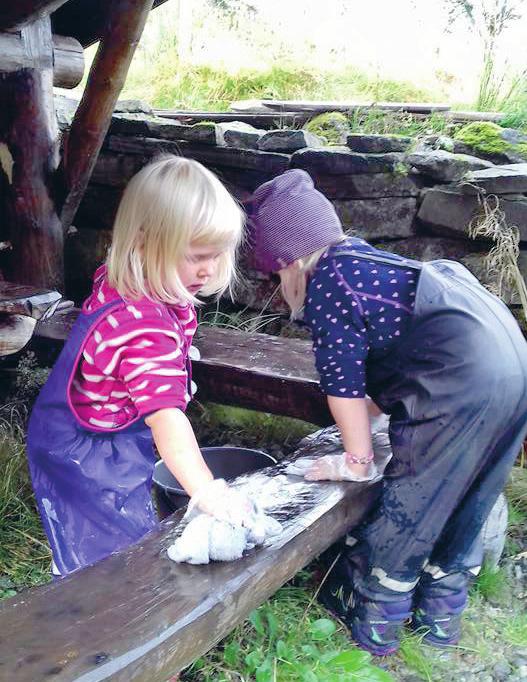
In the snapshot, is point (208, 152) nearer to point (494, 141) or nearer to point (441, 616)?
point (494, 141)

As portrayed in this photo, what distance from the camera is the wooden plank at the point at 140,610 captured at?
1.40m

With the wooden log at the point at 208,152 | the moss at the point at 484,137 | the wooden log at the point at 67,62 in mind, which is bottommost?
the wooden log at the point at 208,152

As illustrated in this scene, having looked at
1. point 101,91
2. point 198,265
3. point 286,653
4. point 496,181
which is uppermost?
point 101,91

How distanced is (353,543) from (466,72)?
5789mm

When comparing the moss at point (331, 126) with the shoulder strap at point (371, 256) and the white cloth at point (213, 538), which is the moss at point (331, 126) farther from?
the white cloth at point (213, 538)

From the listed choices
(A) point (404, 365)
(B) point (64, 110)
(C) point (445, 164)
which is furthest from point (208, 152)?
(A) point (404, 365)

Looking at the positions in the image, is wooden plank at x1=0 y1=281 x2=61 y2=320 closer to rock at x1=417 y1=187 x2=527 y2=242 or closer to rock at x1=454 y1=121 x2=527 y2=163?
rock at x1=417 y1=187 x2=527 y2=242

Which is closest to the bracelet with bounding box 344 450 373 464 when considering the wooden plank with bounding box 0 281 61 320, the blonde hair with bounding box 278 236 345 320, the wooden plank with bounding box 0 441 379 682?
the wooden plank with bounding box 0 441 379 682

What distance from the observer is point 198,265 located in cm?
202

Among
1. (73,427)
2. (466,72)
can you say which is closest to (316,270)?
(73,427)

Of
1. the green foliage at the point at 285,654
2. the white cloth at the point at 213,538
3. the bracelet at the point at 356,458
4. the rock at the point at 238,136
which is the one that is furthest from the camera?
the rock at the point at 238,136

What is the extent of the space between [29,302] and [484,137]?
312 cm

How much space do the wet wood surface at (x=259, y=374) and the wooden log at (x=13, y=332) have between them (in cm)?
63

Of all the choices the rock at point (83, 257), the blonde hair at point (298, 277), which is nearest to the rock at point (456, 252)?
the blonde hair at point (298, 277)
